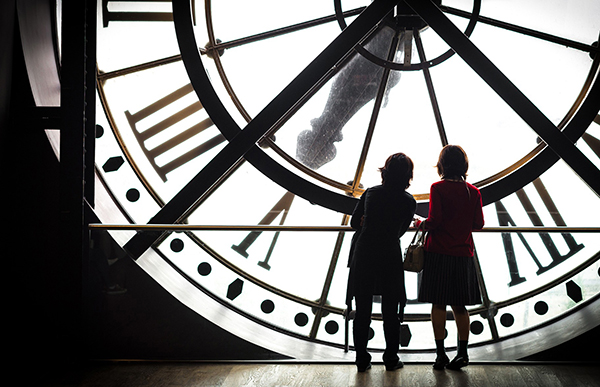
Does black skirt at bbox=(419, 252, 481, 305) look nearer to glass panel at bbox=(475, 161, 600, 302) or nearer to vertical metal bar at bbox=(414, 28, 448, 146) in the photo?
glass panel at bbox=(475, 161, 600, 302)

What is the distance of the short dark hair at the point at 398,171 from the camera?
6.49ft

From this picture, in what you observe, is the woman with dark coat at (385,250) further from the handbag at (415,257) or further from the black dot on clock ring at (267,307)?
the black dot on clock ring at (267,307)

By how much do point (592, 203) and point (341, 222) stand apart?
4.86 feet

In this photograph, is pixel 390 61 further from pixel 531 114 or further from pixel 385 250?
pixel 385 250

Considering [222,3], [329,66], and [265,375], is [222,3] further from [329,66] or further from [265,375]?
[265,375]

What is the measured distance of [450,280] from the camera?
76.9 inches

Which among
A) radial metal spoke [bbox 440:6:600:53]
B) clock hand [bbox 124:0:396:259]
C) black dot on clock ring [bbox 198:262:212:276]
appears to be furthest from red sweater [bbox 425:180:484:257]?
→ radial metal spoke [bbox 440:6:600:53]

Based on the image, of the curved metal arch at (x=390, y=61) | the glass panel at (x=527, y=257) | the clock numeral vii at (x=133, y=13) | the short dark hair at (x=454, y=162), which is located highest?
the curved metal arch at (x=390, y=61)

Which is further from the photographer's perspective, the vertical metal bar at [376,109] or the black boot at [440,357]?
the vertical metal bar at [376,109]

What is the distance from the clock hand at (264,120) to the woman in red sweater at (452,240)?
65cm

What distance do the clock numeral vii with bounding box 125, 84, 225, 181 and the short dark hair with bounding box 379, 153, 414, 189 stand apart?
1549 millimetres

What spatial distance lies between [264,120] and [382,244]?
74 cm

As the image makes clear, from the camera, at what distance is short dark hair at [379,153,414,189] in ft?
6.49

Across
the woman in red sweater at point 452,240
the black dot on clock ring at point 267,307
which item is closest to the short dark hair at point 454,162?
the woman in red sweater at point 452,240
